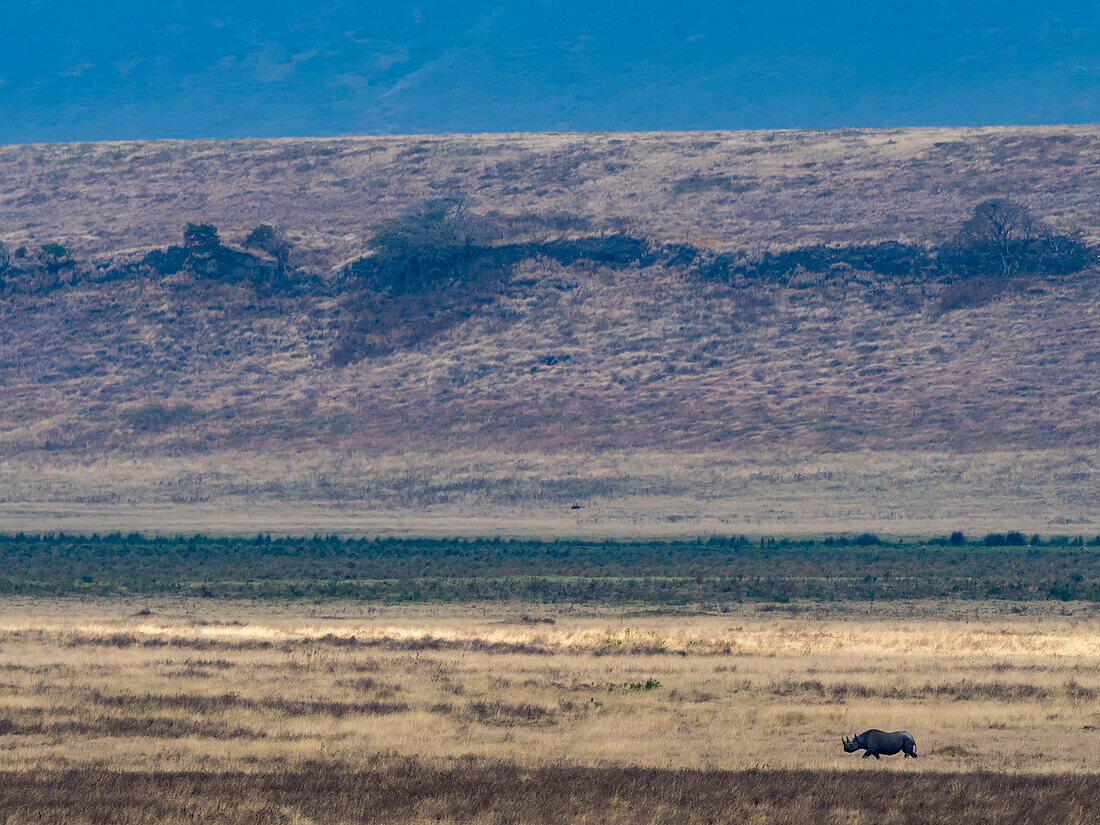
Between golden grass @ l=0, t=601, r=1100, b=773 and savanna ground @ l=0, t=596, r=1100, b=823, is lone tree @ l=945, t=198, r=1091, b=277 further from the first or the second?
golden grass @ l=0, t=601, r=1100, b=773

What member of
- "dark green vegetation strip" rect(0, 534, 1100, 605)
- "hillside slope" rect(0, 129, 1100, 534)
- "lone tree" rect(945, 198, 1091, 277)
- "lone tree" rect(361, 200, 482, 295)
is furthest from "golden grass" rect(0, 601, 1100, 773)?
"lone tree" rect(361, 200, 482, 295)

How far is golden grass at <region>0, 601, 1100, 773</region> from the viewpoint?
1730 cm

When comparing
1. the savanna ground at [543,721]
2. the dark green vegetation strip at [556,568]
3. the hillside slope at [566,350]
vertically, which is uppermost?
the hillside slope at [566,350]

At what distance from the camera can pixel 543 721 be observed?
19391mm

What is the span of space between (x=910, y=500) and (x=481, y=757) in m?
49.9

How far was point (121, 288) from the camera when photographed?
9362 cm

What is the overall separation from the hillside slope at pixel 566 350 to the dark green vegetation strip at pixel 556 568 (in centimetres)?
644

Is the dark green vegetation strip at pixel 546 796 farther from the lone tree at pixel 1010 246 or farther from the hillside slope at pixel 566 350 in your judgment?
the lone tree at pixel 1010 246

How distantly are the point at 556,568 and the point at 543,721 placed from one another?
27.7 metres

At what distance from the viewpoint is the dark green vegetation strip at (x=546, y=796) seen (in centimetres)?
1381

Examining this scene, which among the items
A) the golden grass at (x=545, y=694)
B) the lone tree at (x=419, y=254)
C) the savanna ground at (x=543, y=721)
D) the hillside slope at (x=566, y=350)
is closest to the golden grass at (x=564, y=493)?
the hillside slope at (x=566, y=350)

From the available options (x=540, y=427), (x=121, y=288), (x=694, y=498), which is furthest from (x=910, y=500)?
(x=121, y=288)

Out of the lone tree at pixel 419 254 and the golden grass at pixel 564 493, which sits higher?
the lone tree at pixel 419 254

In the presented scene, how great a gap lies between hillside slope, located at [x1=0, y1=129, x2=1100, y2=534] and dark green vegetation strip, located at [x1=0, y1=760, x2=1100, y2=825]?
44.6 metres
